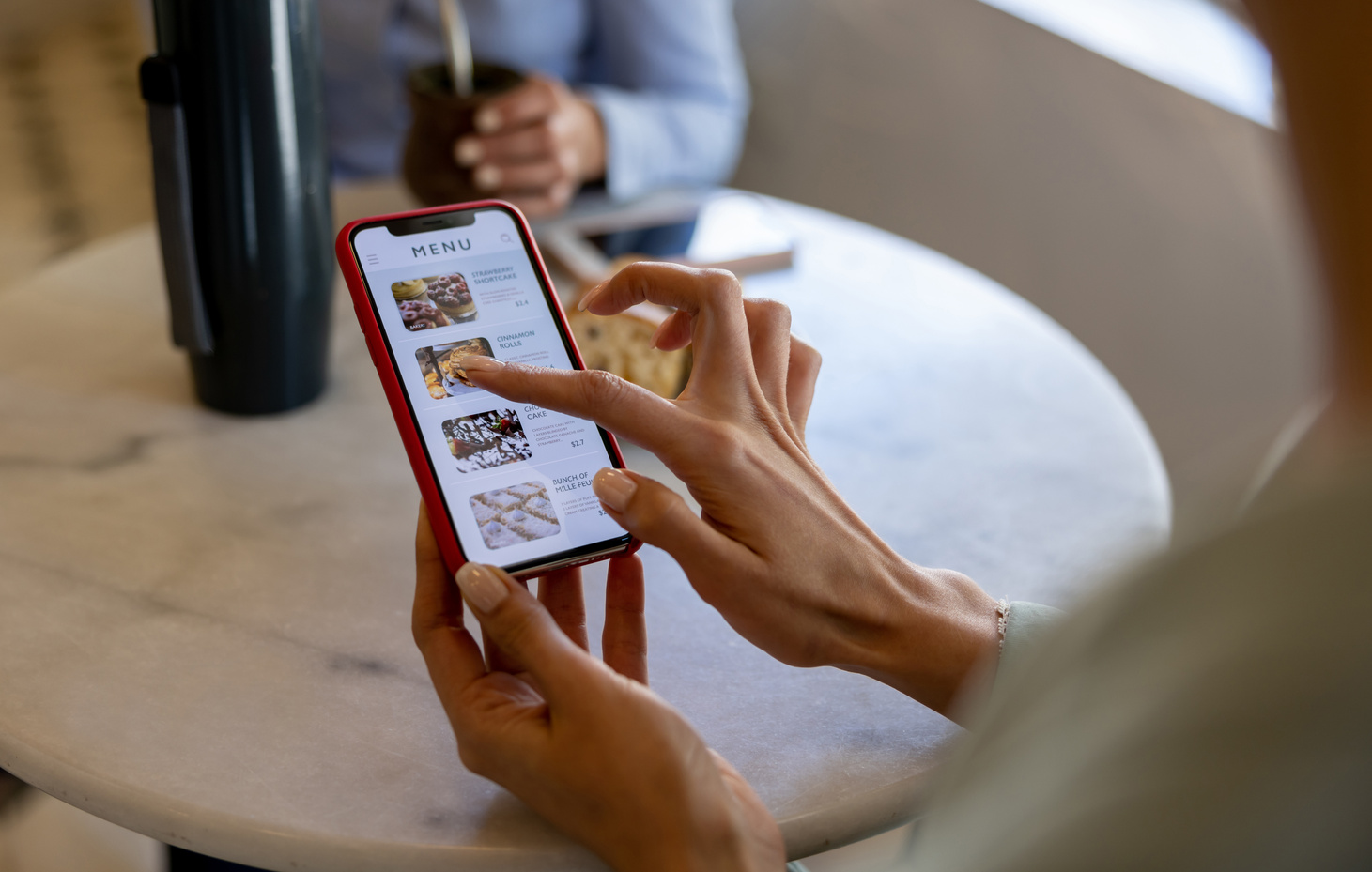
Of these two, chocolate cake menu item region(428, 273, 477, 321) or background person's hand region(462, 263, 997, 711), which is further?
chocolate cake menu item region(428, 273, 477, 321)

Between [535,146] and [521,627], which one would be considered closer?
[521,627]

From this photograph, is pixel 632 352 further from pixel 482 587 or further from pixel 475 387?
pixel 482 587

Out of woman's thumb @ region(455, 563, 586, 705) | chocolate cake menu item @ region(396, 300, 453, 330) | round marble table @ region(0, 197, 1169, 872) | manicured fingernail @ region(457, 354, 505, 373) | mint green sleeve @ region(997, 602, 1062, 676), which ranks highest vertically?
manicured fingernail @ region(457, 354, 505, 373)

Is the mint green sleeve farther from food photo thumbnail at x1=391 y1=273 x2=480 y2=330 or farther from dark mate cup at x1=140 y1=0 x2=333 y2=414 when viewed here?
dark mate cup at x1=140 y1=0 x2=333 y2=414

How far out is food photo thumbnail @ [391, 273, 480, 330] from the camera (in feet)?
2.09

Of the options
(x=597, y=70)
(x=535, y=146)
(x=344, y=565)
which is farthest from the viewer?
(x=597, y=70)

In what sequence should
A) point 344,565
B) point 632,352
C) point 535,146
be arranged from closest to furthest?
point 344,565, point 632,352, point 535,146

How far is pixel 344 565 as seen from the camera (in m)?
0.72

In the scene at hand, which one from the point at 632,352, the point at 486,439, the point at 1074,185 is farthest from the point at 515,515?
the point at 1074,185

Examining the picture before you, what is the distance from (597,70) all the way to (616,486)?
1.33 m

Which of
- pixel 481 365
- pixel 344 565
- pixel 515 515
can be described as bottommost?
pixel 344 565

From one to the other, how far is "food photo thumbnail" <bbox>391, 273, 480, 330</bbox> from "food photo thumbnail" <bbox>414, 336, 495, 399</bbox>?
2 cm

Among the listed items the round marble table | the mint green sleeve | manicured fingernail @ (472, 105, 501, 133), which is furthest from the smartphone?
manicured fingernail @ (472, 105, 501, 133)

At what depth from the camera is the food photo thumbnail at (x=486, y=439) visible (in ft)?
1.98
